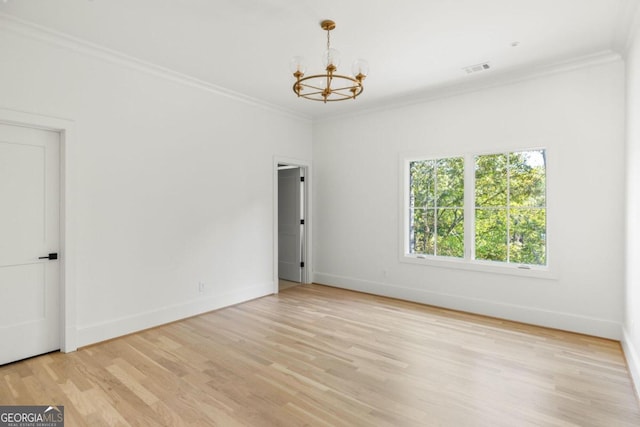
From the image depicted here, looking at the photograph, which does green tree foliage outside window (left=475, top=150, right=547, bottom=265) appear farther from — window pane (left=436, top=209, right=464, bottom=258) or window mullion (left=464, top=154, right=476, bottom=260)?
window pane (left=436, top=209, right=464, bottom=258)

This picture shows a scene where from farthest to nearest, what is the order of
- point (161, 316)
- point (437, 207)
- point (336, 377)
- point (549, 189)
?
point (437, 207) → point (161, 316) → point (549, 189) → point (336, 377)

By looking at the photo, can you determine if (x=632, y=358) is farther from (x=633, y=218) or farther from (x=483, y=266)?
(x=483, y=266)

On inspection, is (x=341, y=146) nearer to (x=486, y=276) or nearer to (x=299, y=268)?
(x=299, y=268)

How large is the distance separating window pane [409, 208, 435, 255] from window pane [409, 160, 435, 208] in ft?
0.43

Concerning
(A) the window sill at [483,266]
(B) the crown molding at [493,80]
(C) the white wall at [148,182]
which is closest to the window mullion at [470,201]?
(A) the window sill at [483,266]

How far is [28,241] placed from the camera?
3.13 meters

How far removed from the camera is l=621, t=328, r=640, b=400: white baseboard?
2590 millimetres

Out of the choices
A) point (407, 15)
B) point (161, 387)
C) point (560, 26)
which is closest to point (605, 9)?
point (560, 26)

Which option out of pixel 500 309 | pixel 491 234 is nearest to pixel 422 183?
pixel 491 234


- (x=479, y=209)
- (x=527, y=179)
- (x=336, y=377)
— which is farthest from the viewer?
(x=479, y=209)

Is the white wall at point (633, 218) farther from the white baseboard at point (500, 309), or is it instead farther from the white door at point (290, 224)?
the white door at point (290, 224)

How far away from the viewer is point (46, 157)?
3.24 m

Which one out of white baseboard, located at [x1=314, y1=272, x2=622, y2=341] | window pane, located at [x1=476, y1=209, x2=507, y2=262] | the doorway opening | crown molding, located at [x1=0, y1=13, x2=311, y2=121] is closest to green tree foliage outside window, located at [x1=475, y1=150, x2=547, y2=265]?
window pane, located at [x1=476, y1=209, x2=507, y2=262]

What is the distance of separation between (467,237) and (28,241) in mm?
4892
